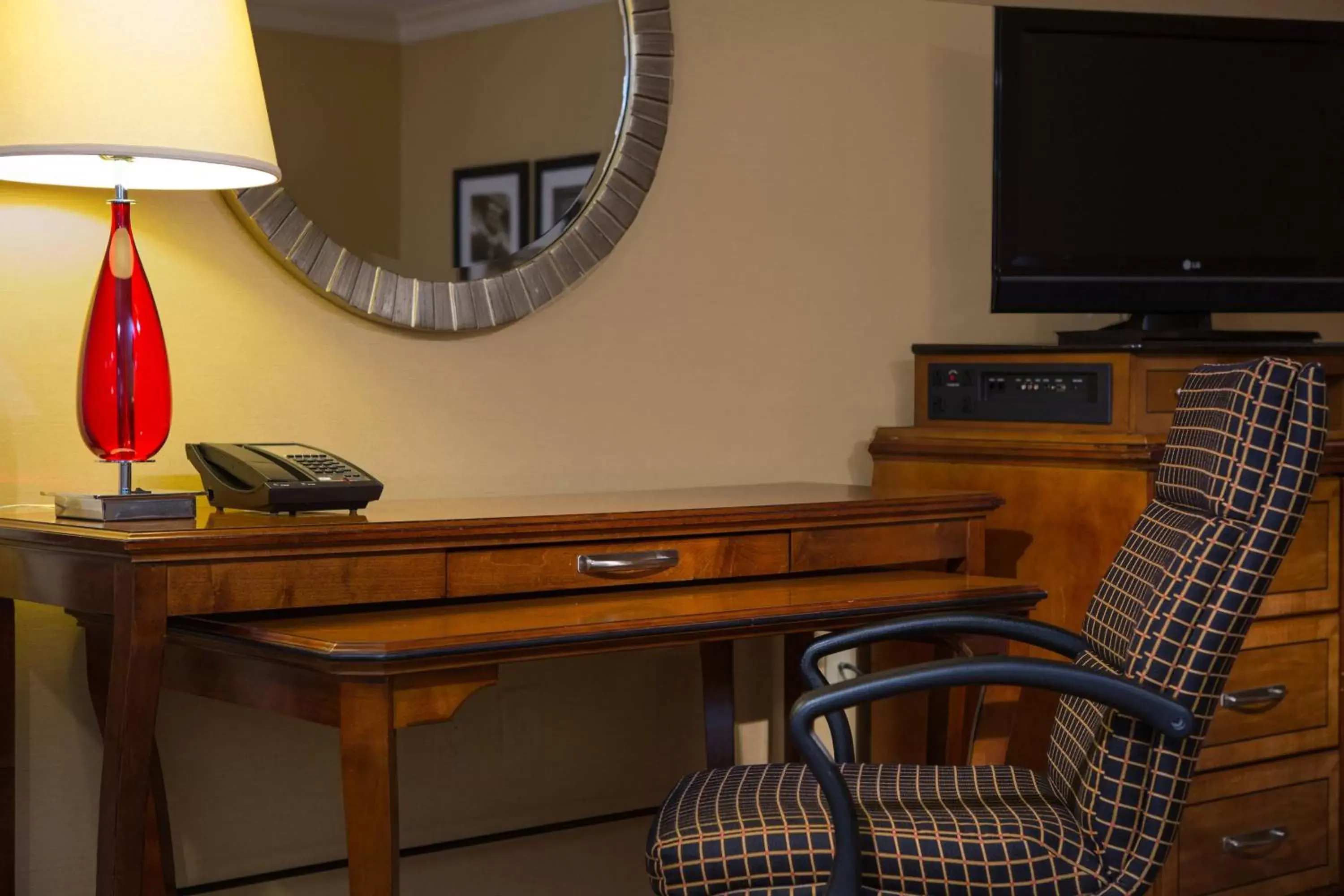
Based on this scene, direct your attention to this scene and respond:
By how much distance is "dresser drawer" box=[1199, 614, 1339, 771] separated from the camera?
271cm

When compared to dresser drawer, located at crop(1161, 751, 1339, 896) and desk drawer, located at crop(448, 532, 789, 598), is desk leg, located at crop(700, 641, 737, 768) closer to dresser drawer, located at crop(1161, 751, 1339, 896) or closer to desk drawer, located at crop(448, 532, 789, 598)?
desk drawer, located at crop(448, 532, 789, 598)

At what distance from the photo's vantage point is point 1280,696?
2746mm

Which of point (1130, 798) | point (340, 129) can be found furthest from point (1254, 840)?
point (340, 129)

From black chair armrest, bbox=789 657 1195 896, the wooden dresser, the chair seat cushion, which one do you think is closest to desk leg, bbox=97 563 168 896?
the chair seat cushion

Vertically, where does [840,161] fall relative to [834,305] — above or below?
above

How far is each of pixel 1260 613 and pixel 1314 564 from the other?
6.2 inches

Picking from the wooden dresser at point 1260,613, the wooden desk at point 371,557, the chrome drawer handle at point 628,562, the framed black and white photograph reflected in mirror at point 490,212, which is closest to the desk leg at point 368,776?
the wooden desk at point 371,557

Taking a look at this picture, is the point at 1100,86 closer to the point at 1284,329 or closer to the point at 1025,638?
the point at 1284,329

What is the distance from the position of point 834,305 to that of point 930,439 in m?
0.34

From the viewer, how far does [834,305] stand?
3.08 m

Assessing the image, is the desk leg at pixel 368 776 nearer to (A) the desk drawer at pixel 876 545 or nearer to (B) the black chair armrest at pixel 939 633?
(B) the black chair armrest at pixel 939 633

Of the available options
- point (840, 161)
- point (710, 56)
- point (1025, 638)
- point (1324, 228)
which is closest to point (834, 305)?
point (840, 161)

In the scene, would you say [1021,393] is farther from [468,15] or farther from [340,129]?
[340,129]

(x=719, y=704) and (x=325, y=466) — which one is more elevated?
(x=325, y=466)
